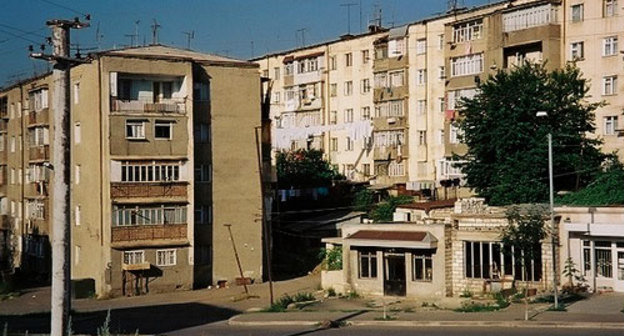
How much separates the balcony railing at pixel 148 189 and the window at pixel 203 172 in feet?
4.57

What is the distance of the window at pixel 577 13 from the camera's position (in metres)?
49.4

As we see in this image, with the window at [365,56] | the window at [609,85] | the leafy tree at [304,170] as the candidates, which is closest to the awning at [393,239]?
the window at [609,85]

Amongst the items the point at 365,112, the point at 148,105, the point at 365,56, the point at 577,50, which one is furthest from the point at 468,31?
the point at 148,105

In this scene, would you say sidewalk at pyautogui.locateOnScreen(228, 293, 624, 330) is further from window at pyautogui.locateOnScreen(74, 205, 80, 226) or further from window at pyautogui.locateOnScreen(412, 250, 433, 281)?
window at pyautogui.locateOnScreen(74, 205, 80, 226)

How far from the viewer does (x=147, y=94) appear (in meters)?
45.9

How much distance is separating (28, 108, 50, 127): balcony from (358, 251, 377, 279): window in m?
23.2

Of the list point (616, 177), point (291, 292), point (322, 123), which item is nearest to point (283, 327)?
point (291, 292)

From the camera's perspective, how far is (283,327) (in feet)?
99.9

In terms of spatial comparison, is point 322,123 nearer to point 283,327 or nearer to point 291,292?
point 291,292

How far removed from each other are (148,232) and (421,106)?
23.6 m

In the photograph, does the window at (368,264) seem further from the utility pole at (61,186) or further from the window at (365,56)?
the window at (365,56)

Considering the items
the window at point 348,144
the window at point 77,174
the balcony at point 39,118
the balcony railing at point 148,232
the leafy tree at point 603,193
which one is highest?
the balcony at point 39,118

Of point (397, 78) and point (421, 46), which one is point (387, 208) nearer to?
point (397, 78)

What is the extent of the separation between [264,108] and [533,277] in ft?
70.6
